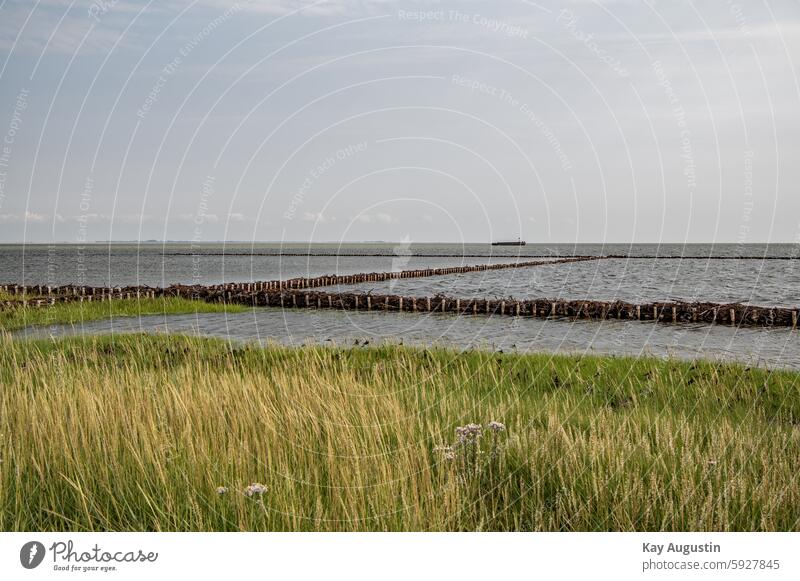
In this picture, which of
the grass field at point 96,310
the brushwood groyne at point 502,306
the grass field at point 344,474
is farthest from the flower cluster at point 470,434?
the brushwood groyne at point 502,306

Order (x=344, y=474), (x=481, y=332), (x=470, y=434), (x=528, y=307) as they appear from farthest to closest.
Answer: (x=528, y=307) → (x=481, y=332) → (x=470, y=434) → (x=344, y=474)

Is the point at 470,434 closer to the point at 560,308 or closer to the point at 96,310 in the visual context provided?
the point at 96,310

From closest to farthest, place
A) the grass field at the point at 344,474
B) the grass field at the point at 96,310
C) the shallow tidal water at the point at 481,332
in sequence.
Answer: the grass field at the point at 344,474 → the shallow tidal water at the point at 481,332 → the grass field at the point at 96,310

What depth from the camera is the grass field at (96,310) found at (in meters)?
24.2

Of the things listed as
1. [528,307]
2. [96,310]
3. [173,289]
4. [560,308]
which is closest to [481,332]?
[528,307]

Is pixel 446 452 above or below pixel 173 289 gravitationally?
above

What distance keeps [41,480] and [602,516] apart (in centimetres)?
464

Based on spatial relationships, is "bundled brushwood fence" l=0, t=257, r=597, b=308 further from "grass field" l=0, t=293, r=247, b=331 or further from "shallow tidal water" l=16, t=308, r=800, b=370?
"shallow tidal water" l=16, t=308, r=800, b=370

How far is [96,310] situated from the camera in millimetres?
27766

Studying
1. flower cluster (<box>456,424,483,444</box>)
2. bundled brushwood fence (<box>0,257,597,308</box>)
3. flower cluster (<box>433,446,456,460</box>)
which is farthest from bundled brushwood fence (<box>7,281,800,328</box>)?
flower cluster (<box>433,446,456,460</box>)

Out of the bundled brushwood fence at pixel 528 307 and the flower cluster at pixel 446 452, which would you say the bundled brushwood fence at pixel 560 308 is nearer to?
the bundled brushwood fence at pixel 528 307
